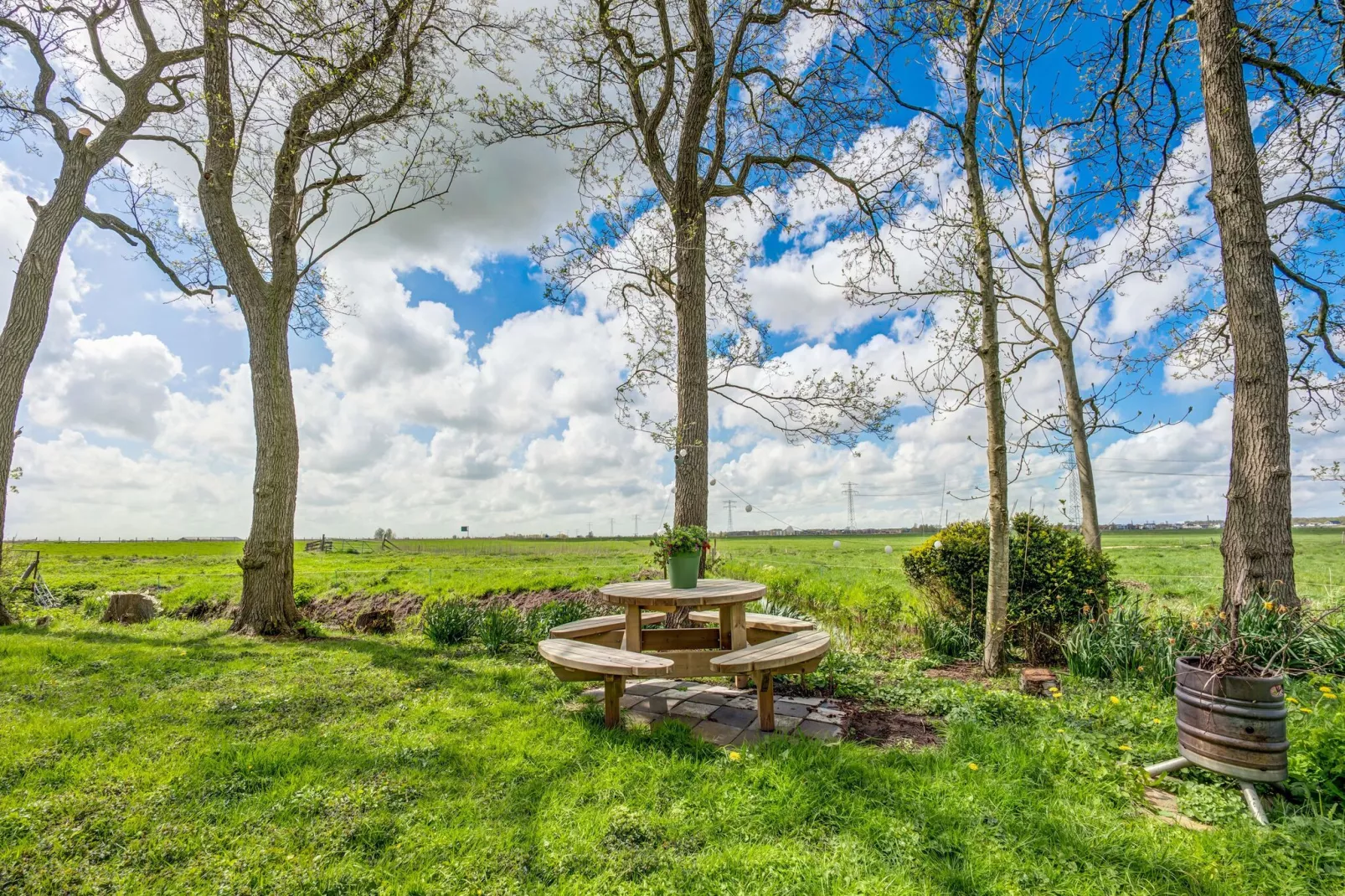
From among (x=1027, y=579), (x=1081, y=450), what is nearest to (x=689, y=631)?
(x=1027, y=579)

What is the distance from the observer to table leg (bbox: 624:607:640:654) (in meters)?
4.39

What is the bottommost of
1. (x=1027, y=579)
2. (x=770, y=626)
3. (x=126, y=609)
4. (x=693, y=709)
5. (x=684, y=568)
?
(x=126, y=609)

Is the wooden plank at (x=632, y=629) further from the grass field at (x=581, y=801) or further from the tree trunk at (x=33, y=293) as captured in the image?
the tree trunk at (x=33, y=293)

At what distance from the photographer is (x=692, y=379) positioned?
659 cm

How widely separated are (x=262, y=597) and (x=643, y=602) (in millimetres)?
5890

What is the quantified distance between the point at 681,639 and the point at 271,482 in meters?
5.95

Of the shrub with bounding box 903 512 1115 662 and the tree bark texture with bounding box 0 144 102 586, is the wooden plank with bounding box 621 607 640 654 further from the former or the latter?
the tree bark texture with bounding box 0 144 102 586

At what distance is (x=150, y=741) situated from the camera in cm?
340

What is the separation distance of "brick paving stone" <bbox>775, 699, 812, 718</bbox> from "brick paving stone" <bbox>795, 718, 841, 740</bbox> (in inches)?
5.9

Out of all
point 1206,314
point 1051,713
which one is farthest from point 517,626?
point 1206,314

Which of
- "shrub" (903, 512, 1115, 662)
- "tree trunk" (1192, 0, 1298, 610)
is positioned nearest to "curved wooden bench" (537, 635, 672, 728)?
"shrub" (903, 512, 1115, 662)

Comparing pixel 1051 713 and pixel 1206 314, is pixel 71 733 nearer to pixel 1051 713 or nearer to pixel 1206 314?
pixel 1051 713

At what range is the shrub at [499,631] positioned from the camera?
246 inches

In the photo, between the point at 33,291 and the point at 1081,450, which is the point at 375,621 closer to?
the point at 33,291
